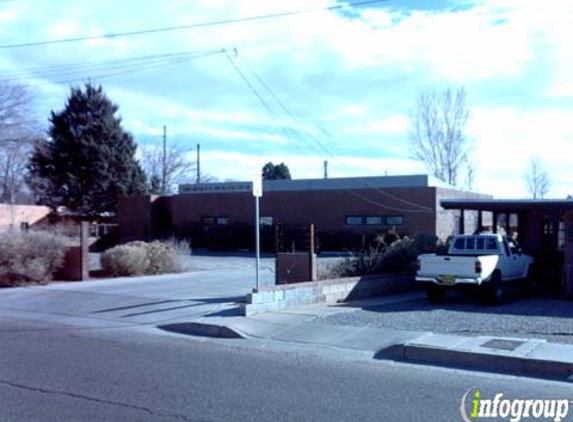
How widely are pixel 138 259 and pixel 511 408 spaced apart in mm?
18925

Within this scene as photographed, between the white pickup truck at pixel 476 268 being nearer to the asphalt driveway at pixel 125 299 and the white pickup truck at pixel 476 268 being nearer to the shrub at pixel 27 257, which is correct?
the asphalt driveway at pixel 125 299

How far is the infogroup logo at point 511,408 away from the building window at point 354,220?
37222 millimetres

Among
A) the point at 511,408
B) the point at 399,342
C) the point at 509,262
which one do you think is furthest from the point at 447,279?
the point at 511,408

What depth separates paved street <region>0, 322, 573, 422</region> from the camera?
7.48 meters

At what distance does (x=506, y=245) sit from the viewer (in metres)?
19.6

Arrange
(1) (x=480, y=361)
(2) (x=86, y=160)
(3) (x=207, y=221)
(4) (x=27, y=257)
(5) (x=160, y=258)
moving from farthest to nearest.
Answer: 1. (2) (x=86, y=160)
2. (3) (x=207, y=221)
3. (5) (x=160, y=258)
4. (4) (x=27, y=257)
5. (1) (x=480, y=361)

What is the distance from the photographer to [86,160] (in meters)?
57.8

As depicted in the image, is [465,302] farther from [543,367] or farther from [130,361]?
[130,361]

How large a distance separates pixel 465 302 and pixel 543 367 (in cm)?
→ 875

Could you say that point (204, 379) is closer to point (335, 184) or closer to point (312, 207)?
point (312, 207)

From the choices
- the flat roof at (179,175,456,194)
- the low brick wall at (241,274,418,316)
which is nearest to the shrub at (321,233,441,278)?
the low brick wall at (241,274,418,316)

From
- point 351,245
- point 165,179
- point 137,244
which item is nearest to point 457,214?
point 351,245

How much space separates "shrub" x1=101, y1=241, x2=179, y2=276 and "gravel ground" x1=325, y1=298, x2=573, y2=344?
438 inches

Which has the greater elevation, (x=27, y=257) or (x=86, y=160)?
(x=86, y=160)
